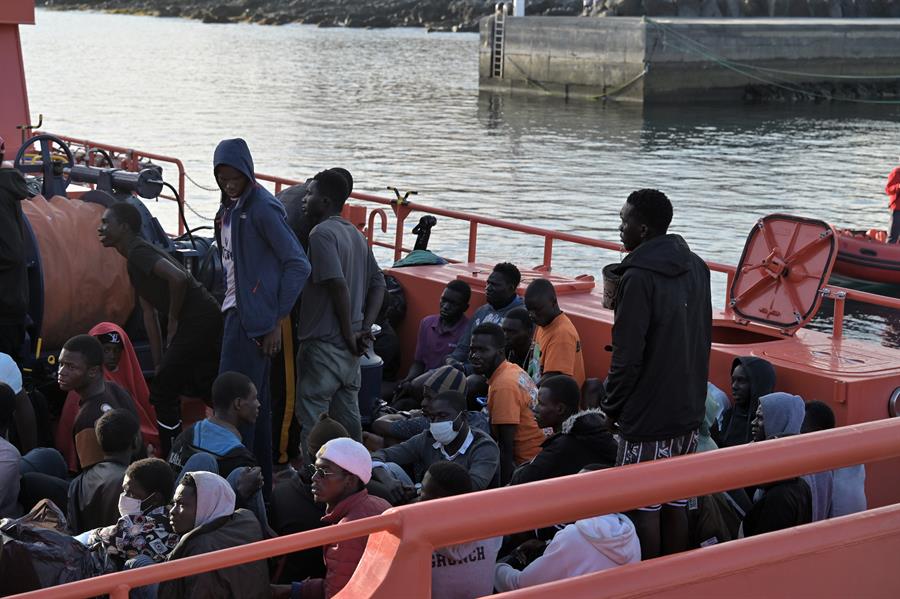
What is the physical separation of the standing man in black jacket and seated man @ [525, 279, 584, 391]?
2.56 metres

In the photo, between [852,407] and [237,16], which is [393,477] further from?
[237,16]

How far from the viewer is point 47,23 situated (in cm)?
12031

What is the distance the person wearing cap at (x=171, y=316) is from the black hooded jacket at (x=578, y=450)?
2.08 metres

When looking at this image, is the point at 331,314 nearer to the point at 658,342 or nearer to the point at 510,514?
the point at 658,342

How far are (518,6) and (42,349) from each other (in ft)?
156

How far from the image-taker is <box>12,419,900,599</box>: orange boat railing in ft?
9.23

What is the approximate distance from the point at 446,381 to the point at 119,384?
1.81 metres

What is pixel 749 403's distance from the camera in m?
7.34

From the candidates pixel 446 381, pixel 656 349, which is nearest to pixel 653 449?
pixel 656 349

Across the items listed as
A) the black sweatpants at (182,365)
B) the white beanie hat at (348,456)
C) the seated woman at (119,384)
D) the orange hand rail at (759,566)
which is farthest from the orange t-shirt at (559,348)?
the orange hand rail at (759,566)

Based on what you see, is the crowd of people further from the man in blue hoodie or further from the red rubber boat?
the red rubber boat

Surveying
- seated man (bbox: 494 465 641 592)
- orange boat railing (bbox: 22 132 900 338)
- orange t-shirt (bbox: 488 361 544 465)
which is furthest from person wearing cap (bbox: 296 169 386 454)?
orange boat railing (bbox: 22 132 900 338)

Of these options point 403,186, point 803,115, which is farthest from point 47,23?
point 403,186

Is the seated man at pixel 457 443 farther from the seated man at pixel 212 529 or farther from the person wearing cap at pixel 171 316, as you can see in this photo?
the seated man at pixel 212 529
